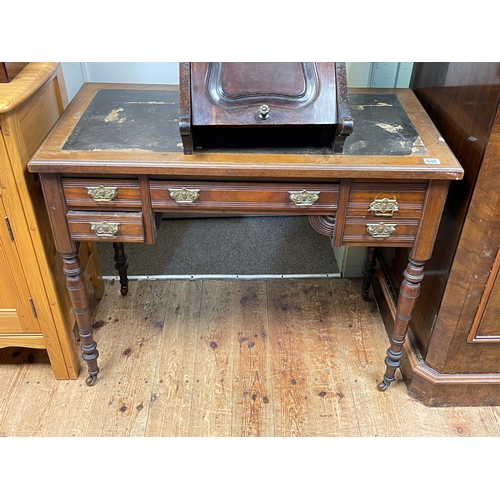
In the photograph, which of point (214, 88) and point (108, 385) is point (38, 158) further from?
point (108, 385)

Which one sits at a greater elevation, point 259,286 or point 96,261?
point 96,261

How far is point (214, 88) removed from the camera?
4.37ft

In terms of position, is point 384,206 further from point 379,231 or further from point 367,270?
point 367,270

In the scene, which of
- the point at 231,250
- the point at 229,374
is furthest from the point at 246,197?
the point at 231,250

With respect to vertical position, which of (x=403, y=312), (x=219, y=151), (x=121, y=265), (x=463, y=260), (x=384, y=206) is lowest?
(x=121, y=265)

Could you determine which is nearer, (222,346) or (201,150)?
(201,150)

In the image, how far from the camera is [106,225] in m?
1.40

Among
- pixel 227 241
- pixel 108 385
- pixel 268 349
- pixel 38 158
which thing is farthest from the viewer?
pixel 227 241

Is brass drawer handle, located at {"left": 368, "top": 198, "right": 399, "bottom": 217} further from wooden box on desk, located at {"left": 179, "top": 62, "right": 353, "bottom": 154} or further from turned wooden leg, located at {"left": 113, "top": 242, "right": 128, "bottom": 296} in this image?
turned wooden leg, located at {"left": 113, "top": 242, "right": 128, "bottom": 296}

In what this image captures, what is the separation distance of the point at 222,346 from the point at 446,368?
813mm

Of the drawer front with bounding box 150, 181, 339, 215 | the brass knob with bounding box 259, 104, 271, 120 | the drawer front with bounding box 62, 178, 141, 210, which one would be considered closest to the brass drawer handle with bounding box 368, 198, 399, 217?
the drawer front with bounding box 150, 181, 339, 215

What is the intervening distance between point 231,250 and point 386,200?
123 centimetres

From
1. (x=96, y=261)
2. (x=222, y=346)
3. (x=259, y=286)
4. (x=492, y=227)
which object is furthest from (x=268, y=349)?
(x=492, y=227)

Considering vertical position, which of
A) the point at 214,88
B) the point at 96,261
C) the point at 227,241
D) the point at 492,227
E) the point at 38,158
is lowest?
the point at 227,241
